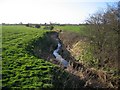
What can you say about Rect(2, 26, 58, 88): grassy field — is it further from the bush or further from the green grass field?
the bush

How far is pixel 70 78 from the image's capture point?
60.2 ft

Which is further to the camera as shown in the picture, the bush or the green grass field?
the bush

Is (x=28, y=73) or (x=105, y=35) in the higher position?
(x=105, y=35)

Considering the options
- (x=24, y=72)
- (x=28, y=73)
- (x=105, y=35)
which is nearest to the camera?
(x=28, y=73)

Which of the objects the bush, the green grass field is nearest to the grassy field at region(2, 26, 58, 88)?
the green grass field

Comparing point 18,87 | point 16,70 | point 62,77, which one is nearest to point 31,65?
point 16,70

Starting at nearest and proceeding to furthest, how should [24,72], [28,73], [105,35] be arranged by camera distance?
[28,73] → [24,72] → [105,35]

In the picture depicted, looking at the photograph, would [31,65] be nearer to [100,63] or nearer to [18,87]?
[18,87]

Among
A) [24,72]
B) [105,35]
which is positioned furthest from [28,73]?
[105,35]

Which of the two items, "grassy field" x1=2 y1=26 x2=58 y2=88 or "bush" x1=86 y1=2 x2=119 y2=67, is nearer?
"grassy field" x1=2 y1=26 x2=58 y2=88

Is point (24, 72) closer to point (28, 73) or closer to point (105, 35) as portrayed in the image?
point (28, 73)

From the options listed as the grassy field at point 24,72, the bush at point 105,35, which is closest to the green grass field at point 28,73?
the grassy field at point 24,72

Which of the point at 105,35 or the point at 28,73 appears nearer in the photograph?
the point at 28,73

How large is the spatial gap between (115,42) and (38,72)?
1102 cm
